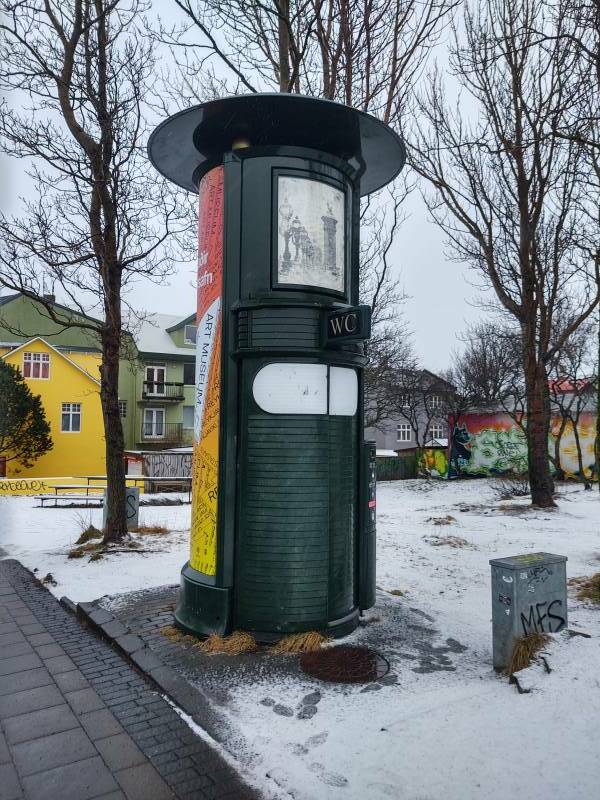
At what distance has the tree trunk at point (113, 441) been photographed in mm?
9359

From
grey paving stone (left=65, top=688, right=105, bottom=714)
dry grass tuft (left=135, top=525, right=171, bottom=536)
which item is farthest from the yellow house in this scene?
grey paving stone (left=65, top=688, right=105, bottom=714)

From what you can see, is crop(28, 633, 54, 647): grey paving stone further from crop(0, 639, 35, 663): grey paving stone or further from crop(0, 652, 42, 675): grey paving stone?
crop(0, 652, 42, 675): grey paving stone

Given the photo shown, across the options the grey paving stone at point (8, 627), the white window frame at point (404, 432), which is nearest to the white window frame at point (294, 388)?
the grey paving stone at point (8, 627)

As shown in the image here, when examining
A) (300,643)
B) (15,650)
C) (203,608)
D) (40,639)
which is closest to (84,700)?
(203,608)

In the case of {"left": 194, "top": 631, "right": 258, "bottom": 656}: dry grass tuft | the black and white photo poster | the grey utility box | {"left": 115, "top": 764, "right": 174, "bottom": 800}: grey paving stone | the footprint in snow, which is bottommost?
{"left": 115, "top": 764, "right": 174, "bottom": 800}: grey paving stone

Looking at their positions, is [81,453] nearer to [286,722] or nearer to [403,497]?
[403,497]

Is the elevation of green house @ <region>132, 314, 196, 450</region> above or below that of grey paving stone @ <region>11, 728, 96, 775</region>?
above

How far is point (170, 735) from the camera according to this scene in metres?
3.62

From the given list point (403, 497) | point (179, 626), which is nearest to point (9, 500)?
point (403, 497)

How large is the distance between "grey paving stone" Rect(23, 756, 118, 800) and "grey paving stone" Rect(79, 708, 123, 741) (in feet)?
1.02

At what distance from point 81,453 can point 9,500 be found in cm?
1756

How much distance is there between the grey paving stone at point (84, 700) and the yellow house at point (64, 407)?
30.2 meters

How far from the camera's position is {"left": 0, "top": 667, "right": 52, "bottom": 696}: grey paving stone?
14.4 ft

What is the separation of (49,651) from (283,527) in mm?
2374
